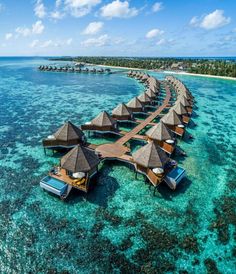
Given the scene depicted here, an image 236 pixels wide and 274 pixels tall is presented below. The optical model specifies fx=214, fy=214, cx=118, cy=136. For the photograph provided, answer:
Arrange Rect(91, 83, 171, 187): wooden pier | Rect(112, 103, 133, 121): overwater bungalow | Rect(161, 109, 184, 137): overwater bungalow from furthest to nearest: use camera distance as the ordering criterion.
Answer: Rect(112, 103, 133, 121): overwater bungalow → Rect(161, 109, 184, 137): overwater bungalow → Rect(91, 83, 171, 187): wooden pier

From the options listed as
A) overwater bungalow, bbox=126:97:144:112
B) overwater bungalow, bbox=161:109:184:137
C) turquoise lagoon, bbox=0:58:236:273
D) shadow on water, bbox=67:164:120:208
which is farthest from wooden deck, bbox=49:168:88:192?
overwater bungalow, bbox=126:97:144:112

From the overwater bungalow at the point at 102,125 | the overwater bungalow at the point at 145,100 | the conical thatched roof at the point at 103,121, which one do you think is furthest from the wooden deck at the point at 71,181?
the overwater bungalow at the point at 145,100

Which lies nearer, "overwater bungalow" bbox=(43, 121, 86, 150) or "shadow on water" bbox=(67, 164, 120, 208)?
"shadow on water" bbox=(67, 164, 120, 208)

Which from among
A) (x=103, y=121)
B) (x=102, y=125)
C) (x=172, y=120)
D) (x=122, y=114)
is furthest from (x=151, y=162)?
(x=122, y=114)

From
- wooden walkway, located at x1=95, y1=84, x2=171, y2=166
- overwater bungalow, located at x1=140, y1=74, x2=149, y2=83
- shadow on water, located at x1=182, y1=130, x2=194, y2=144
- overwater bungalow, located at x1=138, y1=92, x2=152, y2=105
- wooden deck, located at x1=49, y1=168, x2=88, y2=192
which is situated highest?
overwater bungalow, located at x1=138, y1=92, x2=152, y2=105

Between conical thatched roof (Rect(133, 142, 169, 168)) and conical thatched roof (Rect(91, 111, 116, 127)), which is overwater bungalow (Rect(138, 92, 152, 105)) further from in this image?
conical thatched roof (Rect(133, 142, 169, 168))

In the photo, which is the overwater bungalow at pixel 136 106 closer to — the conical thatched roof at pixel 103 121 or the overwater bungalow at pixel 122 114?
the overwater bungalow at pixel 122 114

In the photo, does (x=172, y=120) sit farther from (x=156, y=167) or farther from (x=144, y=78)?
(x=144, y=78)
